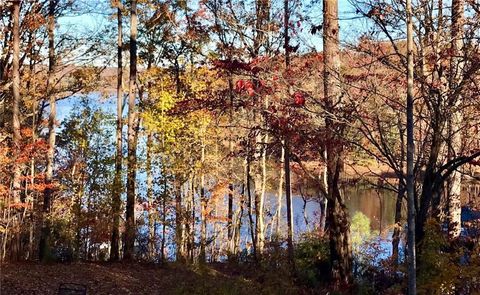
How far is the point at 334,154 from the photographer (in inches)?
300

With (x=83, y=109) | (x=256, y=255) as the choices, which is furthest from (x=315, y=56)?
(x=83, y=109)

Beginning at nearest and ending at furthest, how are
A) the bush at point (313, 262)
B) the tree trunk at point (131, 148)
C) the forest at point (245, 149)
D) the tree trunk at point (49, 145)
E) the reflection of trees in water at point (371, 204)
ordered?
the forest at point (245, 149), the bush at point (313, 262), the tree trunk at point (49, 145), the tree trunk at point (131, 148), the reflection of trees in water at point (371, 204)


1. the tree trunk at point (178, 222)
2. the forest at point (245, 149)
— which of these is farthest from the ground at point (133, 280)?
the tree trunk at point (178, 222)

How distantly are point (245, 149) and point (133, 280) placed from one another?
3.78 meters

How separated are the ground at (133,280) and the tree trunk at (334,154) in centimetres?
79

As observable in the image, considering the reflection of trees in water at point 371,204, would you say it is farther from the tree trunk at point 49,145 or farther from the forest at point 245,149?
the tree trunk at point 49,145

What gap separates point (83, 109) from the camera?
63.7 feet

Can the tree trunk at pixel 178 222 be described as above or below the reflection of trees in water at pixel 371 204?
below

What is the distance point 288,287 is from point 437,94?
347 centimetres

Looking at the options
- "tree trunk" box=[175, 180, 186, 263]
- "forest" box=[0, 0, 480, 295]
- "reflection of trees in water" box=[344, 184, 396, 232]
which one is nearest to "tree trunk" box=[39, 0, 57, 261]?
"forest" box=[0, 0, 480, 295]

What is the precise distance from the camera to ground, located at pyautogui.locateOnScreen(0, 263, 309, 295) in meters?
7.15

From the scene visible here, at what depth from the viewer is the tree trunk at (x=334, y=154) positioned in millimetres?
6953

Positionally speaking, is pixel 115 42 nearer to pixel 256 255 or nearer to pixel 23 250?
pixel 23 250

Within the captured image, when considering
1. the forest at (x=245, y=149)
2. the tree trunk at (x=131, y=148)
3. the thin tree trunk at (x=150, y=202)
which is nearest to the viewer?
the forest at (x=245, y=149)
